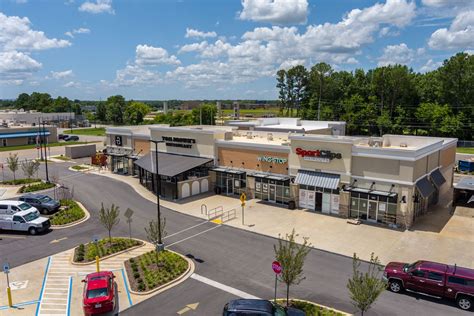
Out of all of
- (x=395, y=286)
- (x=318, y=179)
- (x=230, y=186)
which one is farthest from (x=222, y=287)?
(x=230, y=186)

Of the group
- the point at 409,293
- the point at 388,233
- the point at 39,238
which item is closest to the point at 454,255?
the point at 388,233

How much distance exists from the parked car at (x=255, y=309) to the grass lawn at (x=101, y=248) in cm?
1146

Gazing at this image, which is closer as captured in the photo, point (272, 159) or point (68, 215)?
point (68, 215)

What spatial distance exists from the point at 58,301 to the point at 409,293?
19.0 metres

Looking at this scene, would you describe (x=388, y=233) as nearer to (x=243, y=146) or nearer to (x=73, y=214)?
(x=243, y=146)

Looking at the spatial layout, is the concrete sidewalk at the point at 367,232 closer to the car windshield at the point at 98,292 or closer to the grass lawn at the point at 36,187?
the car windshield at the point at 98,292

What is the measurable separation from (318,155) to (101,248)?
2058 centimetres

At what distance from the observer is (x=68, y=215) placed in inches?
1318

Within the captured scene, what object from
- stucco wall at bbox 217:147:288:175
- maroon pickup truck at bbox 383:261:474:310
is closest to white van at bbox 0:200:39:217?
stucco wall at bbox 217:147:288:175

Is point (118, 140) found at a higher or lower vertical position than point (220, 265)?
higher

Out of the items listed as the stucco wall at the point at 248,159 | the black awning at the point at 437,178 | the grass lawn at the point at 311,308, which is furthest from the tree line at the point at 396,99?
the grass lawn at the point at 311,308

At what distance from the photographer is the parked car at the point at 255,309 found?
1600cm

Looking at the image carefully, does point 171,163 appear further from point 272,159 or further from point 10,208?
point 10,208

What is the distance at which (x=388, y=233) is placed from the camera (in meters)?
29.1
